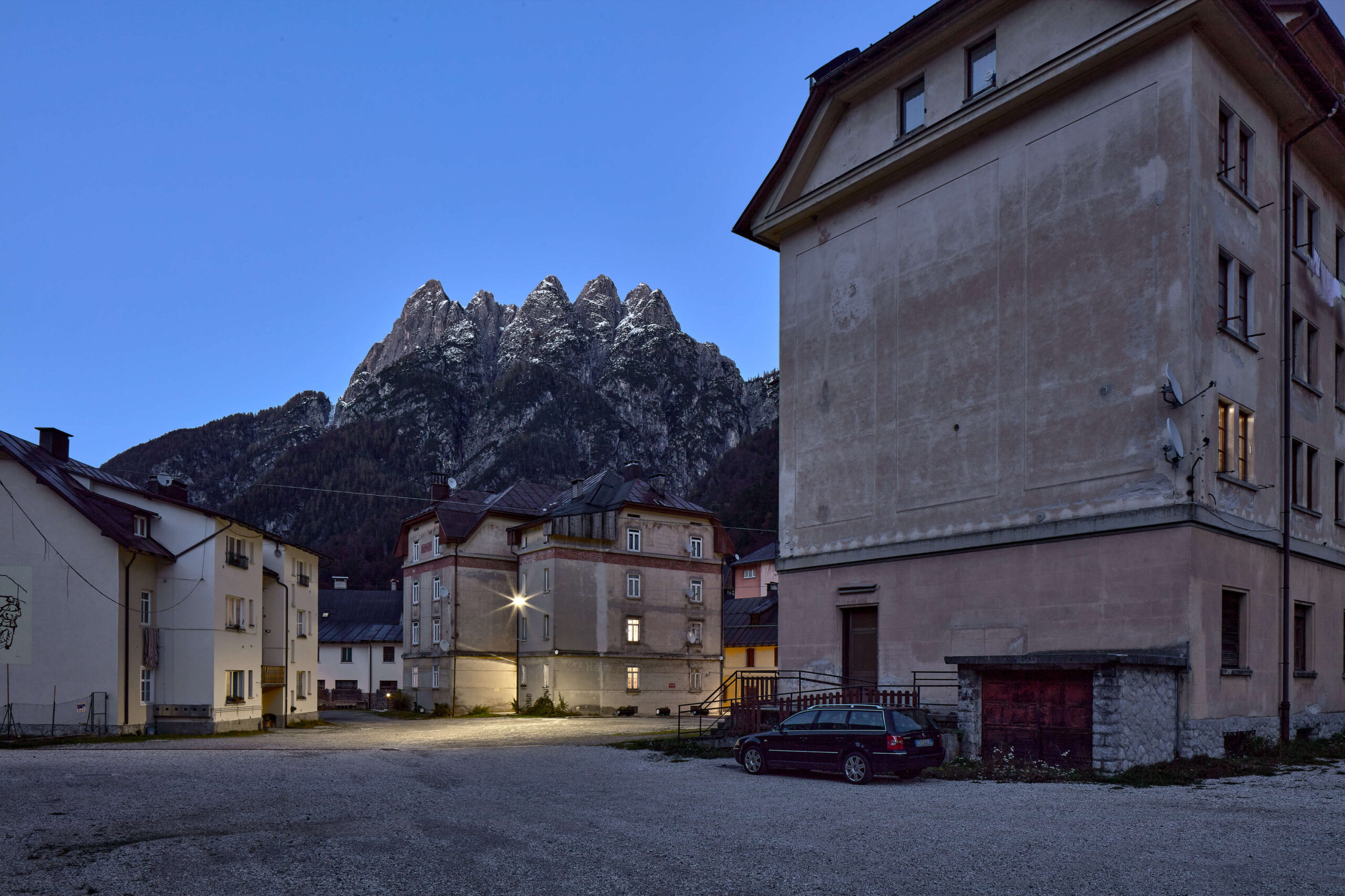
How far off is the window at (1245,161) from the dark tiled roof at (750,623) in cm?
4517

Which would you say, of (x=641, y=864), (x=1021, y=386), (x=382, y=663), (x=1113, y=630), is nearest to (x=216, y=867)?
(x=641, y=864)

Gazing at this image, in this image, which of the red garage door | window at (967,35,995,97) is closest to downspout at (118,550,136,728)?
the red garage door

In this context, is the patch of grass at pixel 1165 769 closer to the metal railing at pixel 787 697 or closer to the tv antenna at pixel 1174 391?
the metal railing at pixel 787 697

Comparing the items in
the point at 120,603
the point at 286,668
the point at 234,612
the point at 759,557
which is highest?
the point at 120,603

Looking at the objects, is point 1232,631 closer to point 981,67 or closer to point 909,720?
point 909,720

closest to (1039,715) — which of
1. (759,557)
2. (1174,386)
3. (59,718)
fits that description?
(1174,386)

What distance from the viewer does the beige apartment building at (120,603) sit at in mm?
34719

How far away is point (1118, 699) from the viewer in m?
18.4

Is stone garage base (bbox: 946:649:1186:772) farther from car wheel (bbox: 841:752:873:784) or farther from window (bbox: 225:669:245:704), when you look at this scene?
window (bbox: 225:669:245:704)

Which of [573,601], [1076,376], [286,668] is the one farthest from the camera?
[573,601]

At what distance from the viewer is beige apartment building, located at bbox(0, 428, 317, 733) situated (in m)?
34.7

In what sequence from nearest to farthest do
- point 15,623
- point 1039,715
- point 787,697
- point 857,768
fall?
point 857,768, point 1039,715, point 787,697, point 15,623

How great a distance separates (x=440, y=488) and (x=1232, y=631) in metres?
51.4

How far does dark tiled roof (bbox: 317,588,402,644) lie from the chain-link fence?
52.4 m
